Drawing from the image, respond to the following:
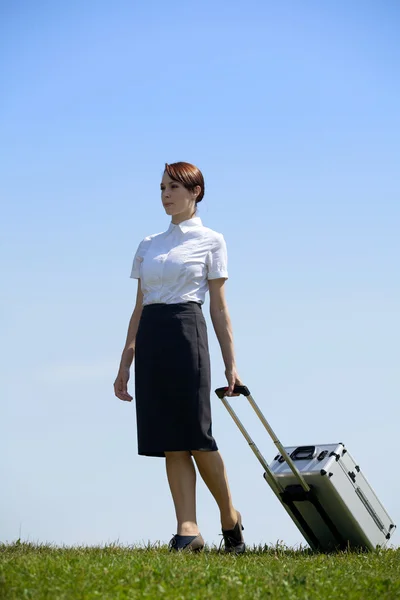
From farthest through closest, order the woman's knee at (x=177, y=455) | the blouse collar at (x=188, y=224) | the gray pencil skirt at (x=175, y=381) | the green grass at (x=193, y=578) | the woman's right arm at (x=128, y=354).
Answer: the woman's right arm at (x=128, y=354)
the blouse collar at (x=188, y=224)
the woman's knee at (x=177, y=455)
the gray pencil skirt at (x=175, y=381)
the green grass at (x=193, y=578)

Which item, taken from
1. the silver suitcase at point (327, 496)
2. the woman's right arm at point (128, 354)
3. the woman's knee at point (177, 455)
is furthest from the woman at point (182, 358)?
the silver suitcase at point (327, 496)

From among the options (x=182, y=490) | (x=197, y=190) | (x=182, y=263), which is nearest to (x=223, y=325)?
(x=182, y=263)

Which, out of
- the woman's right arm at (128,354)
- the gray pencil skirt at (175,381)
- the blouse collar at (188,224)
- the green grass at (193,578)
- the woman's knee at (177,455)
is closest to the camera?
the green grass at (193,578)

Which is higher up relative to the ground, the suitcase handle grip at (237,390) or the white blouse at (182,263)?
the white blouse at (182,263)

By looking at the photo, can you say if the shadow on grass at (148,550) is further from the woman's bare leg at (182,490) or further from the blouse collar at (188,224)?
the blouse collar at (188,224)

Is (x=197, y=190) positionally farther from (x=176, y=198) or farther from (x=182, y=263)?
(x=182, y=263)

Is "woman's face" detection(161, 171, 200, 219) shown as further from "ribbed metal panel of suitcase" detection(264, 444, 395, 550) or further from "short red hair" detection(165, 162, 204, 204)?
"ribbed metal panel of suitcase" detection(264, 444, 395, 550)

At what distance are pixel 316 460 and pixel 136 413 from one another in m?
1.36

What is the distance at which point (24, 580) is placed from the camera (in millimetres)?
4117

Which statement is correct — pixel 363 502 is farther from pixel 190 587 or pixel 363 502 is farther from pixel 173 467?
pixel 190 587

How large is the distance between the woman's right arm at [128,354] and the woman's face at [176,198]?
0.57 metres

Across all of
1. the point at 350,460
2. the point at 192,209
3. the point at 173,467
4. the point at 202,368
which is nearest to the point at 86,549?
the point at 173,467

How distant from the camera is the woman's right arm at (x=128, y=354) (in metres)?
6.00

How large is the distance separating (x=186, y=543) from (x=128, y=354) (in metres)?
1.31
